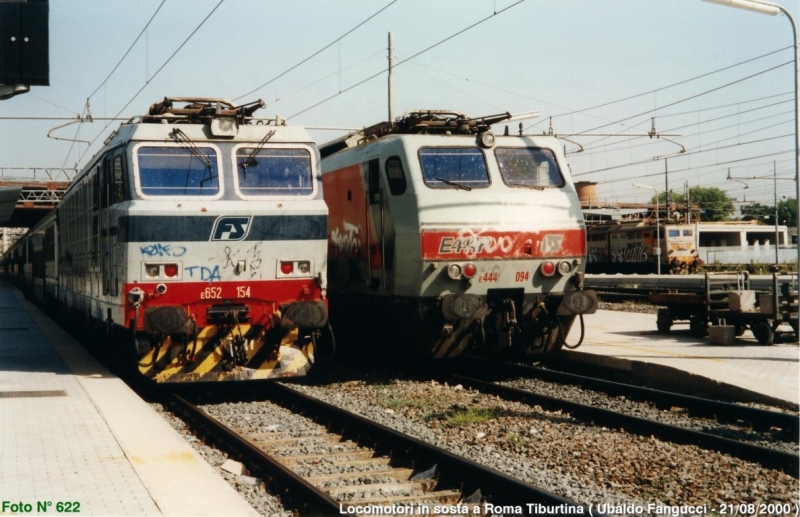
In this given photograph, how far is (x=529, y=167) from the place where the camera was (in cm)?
1254

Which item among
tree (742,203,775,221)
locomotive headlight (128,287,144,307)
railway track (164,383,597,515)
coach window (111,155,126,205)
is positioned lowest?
railway track (164,383,597,515)

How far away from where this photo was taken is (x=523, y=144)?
499 inches

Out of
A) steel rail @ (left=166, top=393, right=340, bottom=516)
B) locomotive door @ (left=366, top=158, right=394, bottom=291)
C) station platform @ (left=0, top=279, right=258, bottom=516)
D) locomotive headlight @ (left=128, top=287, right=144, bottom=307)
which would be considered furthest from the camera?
locomotive door @ (left=366, top=158, right=394, bottom=291)

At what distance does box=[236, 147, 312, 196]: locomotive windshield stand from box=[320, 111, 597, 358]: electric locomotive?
1.30 metres

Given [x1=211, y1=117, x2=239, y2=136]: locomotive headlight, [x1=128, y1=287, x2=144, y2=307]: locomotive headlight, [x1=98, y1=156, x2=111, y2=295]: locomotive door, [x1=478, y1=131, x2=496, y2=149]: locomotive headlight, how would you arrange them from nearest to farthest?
[x1=128, y1=287, x2=144, y2=307]: locomotive headlight, [x1=211, y1=117, x2=239, y2=136]: locomotive headlight, [x1=98, y1=156, x2=111, y2=295]: locomotive door, [x1=478, y1=131, x2=496, y2=149]: locomotive headlight

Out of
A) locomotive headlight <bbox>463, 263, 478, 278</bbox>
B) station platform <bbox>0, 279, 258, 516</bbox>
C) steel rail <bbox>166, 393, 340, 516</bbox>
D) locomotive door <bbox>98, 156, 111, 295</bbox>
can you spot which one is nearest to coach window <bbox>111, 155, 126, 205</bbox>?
locomotive door <bbox>98, 156, 111, 295</bbox>

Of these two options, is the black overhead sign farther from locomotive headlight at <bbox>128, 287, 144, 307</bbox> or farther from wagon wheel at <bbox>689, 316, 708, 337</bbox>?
wagon wheel at <bbox>689, 316, 708, 337</bbox>

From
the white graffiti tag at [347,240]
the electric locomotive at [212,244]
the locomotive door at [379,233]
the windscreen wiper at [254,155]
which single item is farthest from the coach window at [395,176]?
the windscreen wiper at [254,155]

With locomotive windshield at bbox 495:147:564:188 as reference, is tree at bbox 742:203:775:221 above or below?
above

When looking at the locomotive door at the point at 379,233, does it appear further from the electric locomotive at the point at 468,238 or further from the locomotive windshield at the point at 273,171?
the locomotive windshield at the point at 273,171

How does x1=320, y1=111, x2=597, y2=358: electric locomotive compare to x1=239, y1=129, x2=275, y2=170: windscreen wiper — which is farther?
x1=320, y1=111, x2=597, y2=358: electric locomotive

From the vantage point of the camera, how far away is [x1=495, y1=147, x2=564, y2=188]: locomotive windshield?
40.6 feet

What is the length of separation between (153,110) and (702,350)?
8912 millimetres

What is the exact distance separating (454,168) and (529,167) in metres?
1.18
